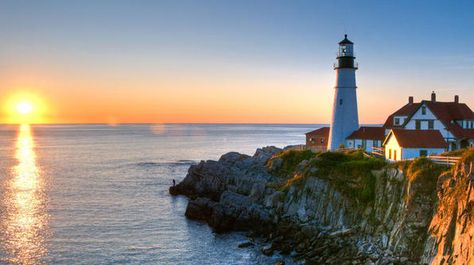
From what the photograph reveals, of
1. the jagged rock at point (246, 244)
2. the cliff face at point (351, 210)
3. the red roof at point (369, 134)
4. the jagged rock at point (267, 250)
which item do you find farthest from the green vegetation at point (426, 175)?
the red roof at point (369, 134)

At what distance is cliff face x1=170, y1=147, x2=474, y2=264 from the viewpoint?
2930 centimetres

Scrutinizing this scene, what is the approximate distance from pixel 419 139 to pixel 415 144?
1.16m

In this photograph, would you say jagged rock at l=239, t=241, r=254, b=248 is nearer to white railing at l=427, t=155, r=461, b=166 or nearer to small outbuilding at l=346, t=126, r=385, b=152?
white railing at l=427, t=155, r=461, b=166

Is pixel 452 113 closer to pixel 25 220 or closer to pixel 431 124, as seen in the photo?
pixel 431 124

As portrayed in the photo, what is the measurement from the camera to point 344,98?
59.8 meters

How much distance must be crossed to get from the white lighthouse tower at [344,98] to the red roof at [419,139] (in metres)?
16.1

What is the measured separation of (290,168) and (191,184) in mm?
15719

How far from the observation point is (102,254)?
3753 cm

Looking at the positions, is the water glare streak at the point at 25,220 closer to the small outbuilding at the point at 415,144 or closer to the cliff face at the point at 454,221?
the cliff face at the point at 454,221

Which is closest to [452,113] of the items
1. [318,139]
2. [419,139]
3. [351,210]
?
[419,139]

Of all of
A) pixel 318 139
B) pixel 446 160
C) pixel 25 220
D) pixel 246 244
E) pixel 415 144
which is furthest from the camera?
pixel 318 139

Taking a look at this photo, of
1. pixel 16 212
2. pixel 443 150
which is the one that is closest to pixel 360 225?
pixel 443 150

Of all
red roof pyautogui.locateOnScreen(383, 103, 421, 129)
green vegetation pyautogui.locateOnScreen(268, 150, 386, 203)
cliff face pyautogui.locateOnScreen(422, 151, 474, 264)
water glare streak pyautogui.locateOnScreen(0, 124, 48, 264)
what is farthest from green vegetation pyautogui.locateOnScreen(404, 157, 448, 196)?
water glare streak pyautogui.locateOnScreen(0, 124, 48, 264)

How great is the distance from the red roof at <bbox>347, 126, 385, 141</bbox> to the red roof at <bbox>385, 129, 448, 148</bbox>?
13.6 metres
